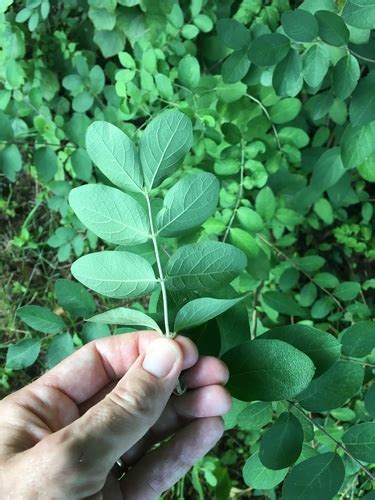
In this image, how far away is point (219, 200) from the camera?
5.02ft

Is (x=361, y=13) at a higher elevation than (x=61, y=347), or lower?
higher

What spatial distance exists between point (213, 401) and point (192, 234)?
0.36 m

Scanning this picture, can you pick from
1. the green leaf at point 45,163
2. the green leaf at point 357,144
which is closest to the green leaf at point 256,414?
the green leaf at point 357,144

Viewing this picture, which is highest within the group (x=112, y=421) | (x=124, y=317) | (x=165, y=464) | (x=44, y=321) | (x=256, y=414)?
(x=124, y=317)

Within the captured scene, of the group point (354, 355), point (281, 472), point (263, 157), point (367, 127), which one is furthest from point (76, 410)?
point (367, 127)

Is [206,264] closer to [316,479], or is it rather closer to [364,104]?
[316,479]

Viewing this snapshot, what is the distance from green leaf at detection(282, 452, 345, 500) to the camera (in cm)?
91

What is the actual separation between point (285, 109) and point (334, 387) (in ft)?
2.57

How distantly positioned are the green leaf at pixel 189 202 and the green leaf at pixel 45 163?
68 centimetres

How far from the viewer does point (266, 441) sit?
0.94 metres

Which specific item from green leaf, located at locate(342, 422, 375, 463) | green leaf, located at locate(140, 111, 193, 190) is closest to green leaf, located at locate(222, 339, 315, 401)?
green leaf, located at locate(342, 422, 375, 463)

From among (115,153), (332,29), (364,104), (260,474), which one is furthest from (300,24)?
(260,474)

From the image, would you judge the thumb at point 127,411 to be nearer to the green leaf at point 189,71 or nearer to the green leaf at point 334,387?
the green leaf at point 334,387

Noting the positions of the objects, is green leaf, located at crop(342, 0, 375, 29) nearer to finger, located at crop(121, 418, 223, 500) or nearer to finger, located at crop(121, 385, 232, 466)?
finger, located at crop(121, 385, 232, 466)
